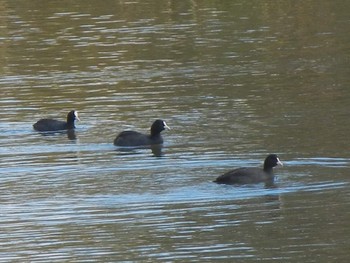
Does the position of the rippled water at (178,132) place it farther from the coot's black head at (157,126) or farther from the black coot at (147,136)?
the coot's black head at (157,126)

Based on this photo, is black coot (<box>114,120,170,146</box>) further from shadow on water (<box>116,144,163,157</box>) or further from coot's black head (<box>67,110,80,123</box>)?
coot's black head (<box>67,110,80,123</box>)

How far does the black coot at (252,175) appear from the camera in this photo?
20.4 m

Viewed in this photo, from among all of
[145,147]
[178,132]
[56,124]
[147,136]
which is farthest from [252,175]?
[56,124]

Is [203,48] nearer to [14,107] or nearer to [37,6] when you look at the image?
[14,107]

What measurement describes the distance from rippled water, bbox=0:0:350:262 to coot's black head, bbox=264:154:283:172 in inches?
10.0

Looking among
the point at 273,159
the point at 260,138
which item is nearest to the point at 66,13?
the point at 260,138

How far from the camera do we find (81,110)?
28812 mm

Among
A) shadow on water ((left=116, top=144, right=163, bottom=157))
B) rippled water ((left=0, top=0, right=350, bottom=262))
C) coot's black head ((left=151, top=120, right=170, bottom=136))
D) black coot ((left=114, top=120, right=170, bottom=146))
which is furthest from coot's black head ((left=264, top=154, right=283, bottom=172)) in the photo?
coot's black head ((left=151, top=120, right=170, bottom=136))

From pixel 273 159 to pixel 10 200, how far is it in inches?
166

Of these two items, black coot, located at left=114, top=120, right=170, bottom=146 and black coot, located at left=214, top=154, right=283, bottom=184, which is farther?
black coot, located at left=114, top=120, right=170, bottom=146

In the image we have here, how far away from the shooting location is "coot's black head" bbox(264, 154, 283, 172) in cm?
2095

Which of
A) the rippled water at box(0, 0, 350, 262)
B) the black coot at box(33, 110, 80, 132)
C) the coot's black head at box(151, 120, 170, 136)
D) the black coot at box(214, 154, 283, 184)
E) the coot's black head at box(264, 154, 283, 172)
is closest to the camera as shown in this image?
the rippled water at box(0, 0, 350, 262)

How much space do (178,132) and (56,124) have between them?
2713 millimetres

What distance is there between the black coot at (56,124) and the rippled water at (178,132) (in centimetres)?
23
